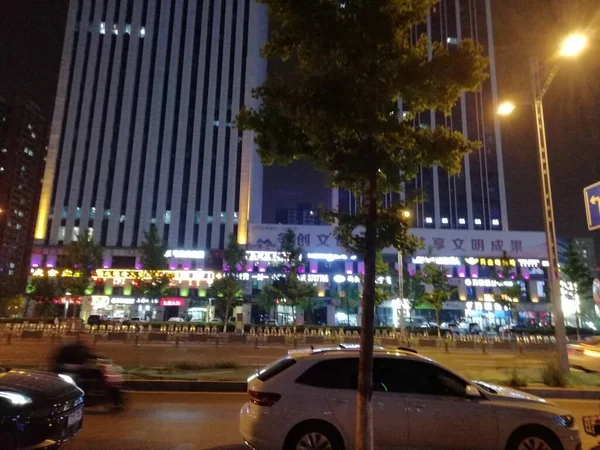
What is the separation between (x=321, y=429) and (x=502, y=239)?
58336mm

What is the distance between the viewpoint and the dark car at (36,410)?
4.95 metres

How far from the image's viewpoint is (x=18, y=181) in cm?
13675

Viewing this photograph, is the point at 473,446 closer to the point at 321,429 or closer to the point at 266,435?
the point at 321,429

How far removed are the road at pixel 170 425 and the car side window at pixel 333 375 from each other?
1.90 meters

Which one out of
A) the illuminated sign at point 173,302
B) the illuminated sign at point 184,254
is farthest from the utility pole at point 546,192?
the illuminated sign at point 184,254

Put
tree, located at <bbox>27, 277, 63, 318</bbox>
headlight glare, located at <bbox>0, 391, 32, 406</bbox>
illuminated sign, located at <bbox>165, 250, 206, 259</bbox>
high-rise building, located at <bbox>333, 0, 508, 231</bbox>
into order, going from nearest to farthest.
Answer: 1. headlight glare, located at <bbox>0, 391, 32, 406</bbox>
2. tree, located at <bbox>27, 277, 63, 318</bbox>
3. illuminated sign, located at <bbox>165, 250, 206, 259</bbox>
4. high-rise building, located at <bbox>333, 0, 508, 231</bbox>

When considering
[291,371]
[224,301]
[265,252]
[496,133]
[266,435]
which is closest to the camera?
[266,435]

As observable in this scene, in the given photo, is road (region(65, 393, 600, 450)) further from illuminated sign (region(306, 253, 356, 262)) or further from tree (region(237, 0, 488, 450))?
illuminated sign (region(306, 253, 356, 262))

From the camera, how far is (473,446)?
559cm

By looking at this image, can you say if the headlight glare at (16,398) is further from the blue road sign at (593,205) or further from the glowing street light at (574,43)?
the glowing street light at (574,43)

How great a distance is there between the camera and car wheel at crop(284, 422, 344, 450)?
552 centimetres

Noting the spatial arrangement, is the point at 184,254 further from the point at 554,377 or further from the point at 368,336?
the point at 368,336

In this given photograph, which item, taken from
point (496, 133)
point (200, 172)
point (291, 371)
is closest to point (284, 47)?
point (291, 371)

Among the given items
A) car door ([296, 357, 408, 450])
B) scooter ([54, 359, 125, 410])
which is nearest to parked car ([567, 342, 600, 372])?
car door ([296, 357, 408, 450])
